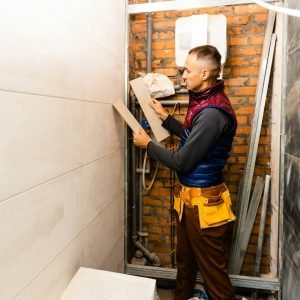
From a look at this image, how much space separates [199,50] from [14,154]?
1.19 meters

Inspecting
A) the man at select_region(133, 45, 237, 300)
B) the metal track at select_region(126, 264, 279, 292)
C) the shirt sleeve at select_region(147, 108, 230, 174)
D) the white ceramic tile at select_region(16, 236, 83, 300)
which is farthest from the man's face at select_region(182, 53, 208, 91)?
the metal track at select_region(126, 264, 279, 292)

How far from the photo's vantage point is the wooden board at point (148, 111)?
1850 mm

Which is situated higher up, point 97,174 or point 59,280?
point 97,174

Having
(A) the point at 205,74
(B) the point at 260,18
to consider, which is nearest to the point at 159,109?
(A) the point at 205,74

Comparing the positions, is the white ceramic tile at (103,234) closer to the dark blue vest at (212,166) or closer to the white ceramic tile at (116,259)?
the white ceramic tile at (116,259)

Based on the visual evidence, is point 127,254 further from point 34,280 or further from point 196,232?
point 34,280

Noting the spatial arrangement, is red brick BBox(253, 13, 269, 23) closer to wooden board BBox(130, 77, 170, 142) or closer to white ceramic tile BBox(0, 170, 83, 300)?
wooden board BBox(130, 77, 170, 142)

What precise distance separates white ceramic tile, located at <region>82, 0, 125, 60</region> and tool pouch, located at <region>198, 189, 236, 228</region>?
1007 mm

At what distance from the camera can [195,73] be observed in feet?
5.15

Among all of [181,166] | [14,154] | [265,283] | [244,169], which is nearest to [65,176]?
[14,154]

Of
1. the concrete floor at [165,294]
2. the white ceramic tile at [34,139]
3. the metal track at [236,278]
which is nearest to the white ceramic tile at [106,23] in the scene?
the white ceramic tile at [34,139]

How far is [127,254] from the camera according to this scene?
2.04 metres

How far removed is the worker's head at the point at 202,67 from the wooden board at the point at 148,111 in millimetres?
365

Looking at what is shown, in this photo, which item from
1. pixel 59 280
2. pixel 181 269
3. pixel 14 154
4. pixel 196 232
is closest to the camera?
pixel 14 154
